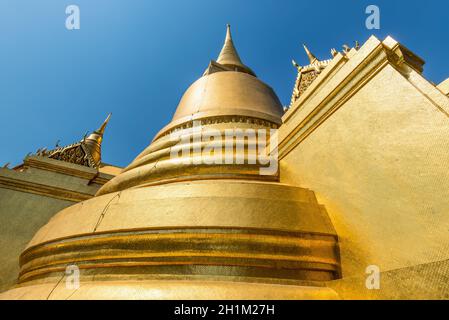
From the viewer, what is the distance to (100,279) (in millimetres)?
1711

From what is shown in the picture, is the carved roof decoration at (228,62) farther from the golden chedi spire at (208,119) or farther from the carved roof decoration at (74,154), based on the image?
the carved roof decoration at (74,154)

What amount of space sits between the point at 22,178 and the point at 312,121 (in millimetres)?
4418

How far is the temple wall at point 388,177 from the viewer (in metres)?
1.30

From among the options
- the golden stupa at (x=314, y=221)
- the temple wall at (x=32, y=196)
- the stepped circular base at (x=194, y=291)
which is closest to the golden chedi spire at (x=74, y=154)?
the temple wall at (x=32, y=196)

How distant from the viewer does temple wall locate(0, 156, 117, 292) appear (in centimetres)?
374

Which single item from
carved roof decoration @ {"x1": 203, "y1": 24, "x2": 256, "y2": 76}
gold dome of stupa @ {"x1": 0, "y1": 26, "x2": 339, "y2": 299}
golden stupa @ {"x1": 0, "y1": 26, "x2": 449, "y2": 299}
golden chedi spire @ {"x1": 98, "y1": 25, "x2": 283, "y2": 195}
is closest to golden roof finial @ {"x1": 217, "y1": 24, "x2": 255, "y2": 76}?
carved roof decoration @ {"x1": 203, "y1": 24, "x2": 256, "y2": 76}

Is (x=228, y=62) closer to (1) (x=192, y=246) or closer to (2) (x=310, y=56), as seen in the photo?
(2) (x=310, y=56)

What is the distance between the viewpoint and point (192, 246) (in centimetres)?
166

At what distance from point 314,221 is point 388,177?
475 mm

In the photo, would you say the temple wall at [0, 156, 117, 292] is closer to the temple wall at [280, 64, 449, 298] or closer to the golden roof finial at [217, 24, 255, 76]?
the golden roof finial at [217, 24, 255, 76]
